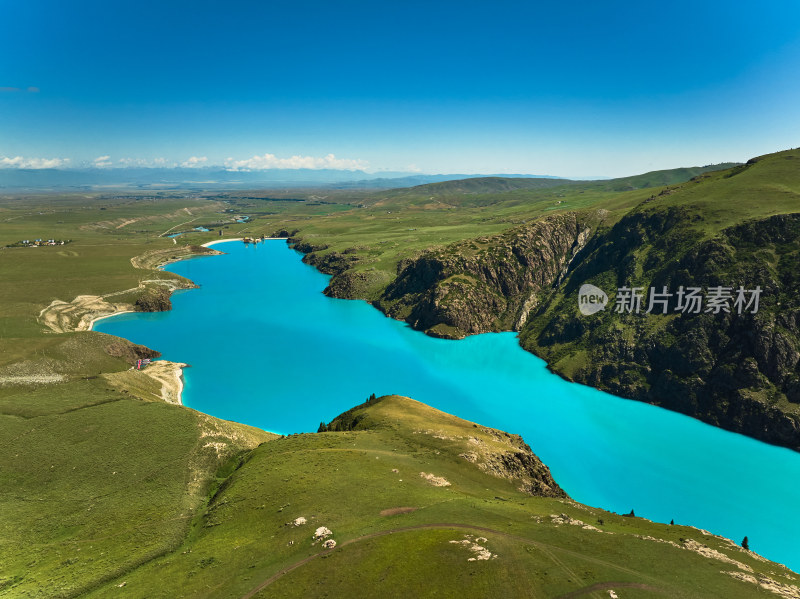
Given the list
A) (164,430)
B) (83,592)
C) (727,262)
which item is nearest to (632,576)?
(83,592)

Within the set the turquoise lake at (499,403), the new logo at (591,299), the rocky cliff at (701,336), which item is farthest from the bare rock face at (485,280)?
the rocky cliff at (701,336)

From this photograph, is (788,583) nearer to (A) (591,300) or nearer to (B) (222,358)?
(A) (591,300)

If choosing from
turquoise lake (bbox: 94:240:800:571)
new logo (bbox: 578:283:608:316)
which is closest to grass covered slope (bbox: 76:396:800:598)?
turquoise lake (bbox: 94:240:800:571)

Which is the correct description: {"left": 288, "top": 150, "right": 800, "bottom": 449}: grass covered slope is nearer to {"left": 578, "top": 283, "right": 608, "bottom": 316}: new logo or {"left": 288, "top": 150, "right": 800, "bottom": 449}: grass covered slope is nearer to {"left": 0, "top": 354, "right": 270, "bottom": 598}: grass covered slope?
{"left": 578, "top": 283, "right": 608, "bottom": 316}: new logo

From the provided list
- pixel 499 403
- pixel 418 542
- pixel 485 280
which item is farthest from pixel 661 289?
pixel 418 542

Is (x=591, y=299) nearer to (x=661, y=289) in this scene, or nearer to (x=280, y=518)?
(x=661, y=289)

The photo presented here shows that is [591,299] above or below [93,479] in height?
above
